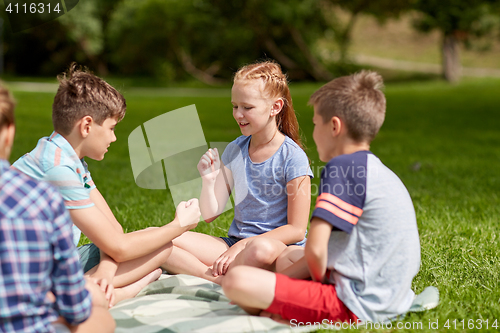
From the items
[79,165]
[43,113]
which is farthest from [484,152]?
[43,113]

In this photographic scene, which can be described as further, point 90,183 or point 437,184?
point 437,184

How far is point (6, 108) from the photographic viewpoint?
66.9 inches

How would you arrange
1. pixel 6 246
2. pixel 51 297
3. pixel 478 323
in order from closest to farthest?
pixel 6 246
pixel 51 297
pixel 478 323

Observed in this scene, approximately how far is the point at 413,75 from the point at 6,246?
2798 cm

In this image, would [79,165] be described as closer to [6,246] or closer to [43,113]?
[6,246]

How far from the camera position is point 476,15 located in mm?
17734

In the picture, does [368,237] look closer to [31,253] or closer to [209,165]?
[209,165]

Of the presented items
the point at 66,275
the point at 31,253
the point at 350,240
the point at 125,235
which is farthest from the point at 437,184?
the point at 31,253

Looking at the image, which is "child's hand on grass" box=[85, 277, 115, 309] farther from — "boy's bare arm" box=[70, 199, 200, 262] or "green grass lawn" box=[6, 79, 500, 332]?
"green grass lawn" box=[6, 79, 500, 332]

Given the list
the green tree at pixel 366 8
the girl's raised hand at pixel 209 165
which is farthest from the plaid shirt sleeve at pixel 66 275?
the green tree at pixel 366 8

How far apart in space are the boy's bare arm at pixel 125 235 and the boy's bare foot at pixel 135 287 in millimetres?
199

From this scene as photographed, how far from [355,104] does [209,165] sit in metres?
0.97

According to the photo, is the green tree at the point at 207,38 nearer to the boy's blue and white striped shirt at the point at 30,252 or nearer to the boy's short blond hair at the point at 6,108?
the boy's short blond hair at the point at 6,108

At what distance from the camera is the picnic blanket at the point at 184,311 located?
7.18 ft
